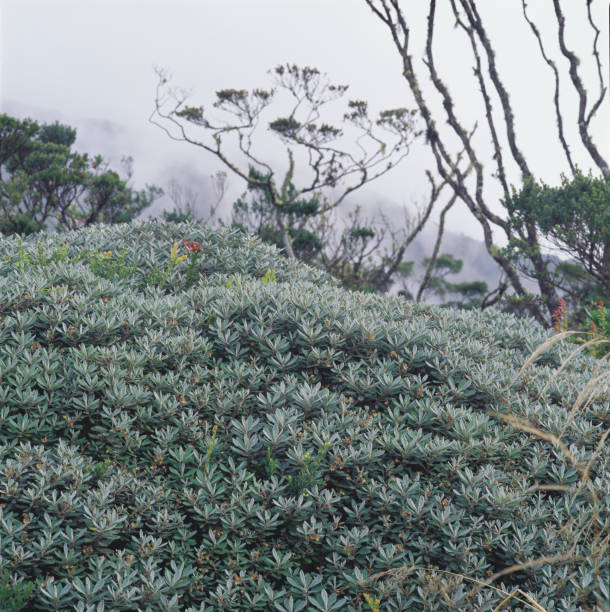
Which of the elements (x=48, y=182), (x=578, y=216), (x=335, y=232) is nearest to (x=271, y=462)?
(x=578, y=216)

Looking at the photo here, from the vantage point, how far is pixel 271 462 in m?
2.69

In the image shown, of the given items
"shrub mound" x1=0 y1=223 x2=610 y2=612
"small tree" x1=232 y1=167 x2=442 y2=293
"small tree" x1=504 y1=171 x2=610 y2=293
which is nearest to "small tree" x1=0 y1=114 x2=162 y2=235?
"small tree" x1=232 y1=167 x2=442 y2=293

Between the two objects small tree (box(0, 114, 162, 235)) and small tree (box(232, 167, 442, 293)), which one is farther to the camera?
small tree (box(232, 167, 442, 293))

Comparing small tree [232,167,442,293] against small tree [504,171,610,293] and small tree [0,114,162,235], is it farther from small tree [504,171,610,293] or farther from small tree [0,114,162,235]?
small tree [504,171,610,293]

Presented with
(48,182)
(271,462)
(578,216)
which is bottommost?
(271,462)

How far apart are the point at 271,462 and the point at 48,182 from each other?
56.8 feet

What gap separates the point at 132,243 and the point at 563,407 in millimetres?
4823

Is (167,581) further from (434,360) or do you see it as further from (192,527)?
(434,360)

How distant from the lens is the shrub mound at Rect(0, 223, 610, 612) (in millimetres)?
2363

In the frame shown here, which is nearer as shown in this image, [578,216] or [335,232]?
[578,216]

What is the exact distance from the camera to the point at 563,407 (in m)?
3.54

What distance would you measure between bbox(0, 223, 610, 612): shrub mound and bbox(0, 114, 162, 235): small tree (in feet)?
48.3

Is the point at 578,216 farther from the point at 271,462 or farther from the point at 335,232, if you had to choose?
the point at 335,232

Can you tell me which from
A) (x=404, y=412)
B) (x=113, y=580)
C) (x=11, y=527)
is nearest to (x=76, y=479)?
(x=11, y=527)
